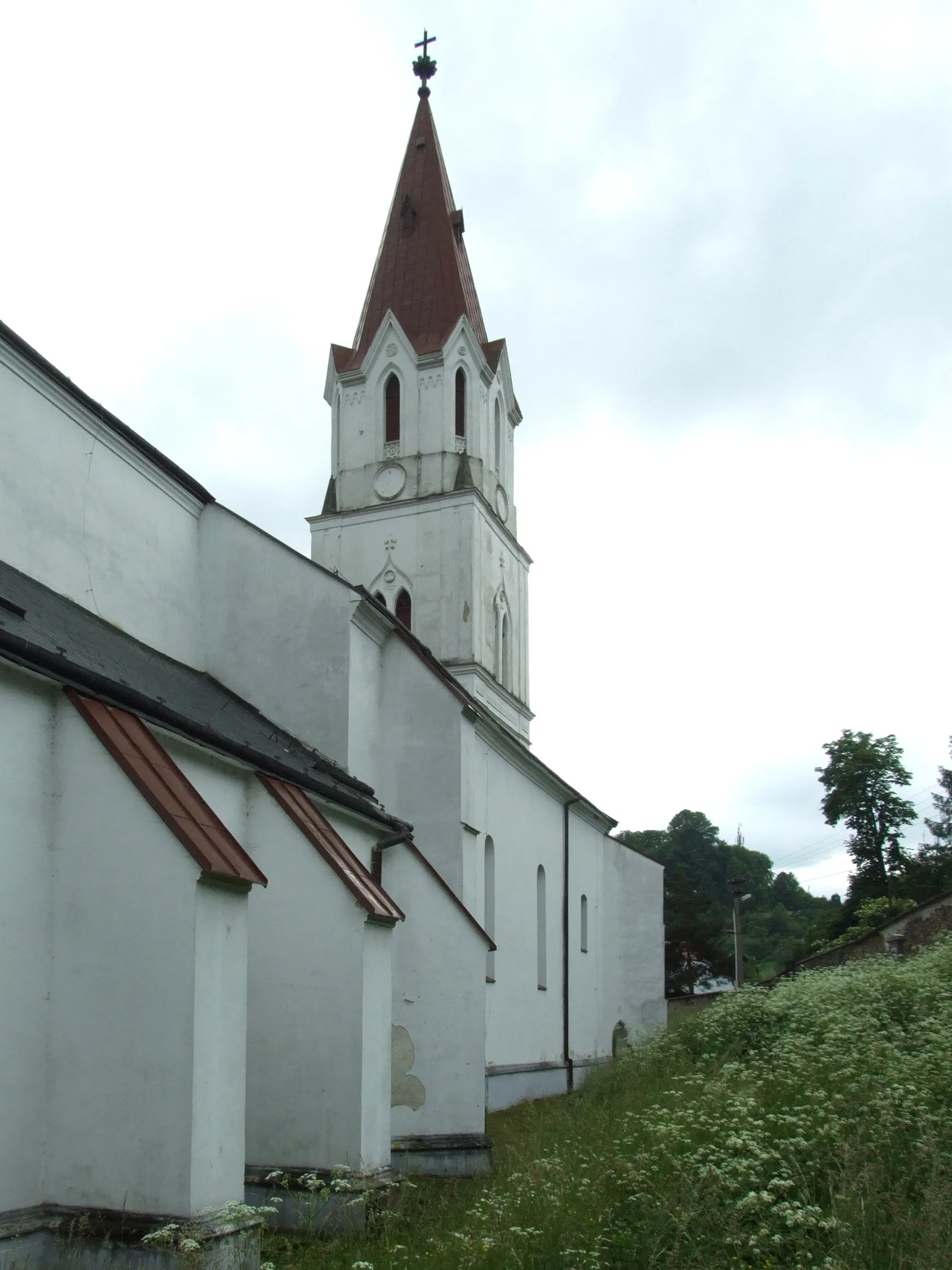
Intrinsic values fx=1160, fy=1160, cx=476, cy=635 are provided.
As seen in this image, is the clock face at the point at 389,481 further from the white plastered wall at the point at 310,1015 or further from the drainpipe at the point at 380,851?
the white plastered wall at the point at 310,1015

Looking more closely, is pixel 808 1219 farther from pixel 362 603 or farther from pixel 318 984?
pixel 362 603

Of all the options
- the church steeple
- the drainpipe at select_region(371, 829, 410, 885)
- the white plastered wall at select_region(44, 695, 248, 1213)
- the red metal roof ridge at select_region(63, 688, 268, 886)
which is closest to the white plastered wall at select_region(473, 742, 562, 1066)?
the drainpipe at select_region(371, 829, 410, 885)

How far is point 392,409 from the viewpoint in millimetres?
32344

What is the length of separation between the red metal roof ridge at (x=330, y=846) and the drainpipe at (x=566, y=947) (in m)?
14.7

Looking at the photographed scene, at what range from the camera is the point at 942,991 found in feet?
44.3

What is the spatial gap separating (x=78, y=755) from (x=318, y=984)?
11.0 ft

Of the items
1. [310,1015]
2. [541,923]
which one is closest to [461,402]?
[541,923]

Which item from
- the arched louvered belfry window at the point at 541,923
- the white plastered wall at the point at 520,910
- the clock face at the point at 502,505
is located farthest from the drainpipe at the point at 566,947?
the clock face at the point at 502,505

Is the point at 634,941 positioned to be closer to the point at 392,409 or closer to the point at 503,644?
the point at 503,644

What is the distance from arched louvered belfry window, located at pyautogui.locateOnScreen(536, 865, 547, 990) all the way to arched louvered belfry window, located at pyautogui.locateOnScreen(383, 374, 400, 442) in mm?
13174

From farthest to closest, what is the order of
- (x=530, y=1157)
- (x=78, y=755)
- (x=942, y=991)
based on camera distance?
(x=942, y=991) < (x=530, y=1157) < (x=78, y=755)

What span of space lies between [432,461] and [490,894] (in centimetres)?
1401

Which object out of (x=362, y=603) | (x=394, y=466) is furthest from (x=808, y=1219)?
(x=394, y=466)

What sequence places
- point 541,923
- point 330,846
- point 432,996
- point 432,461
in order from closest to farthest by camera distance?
point 330,846 → point 432,996 → point 541,923 → point 432,461
